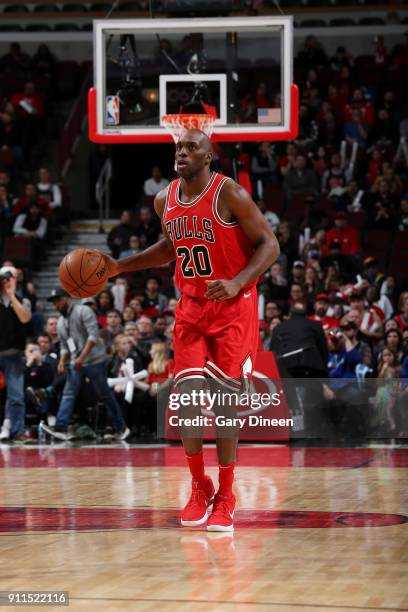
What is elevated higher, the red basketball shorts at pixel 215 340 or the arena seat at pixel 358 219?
the arena seat at pixel 358 219

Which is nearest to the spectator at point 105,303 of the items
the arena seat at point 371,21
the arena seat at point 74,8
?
the arena seat at point 371,21

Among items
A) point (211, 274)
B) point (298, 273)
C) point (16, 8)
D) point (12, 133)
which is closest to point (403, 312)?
point (298, 273)

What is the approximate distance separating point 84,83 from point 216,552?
54.6ft

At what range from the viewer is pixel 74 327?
A: 40.4 feet

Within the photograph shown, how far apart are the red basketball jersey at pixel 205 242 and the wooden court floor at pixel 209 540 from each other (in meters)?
1.33

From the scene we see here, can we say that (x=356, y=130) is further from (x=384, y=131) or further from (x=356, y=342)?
(x=356, y=342)

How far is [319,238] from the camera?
15.3m

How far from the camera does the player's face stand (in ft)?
19.9

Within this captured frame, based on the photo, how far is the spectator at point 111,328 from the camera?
13266 mm

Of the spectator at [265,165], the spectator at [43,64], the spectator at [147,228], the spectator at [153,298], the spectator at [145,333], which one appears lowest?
the spectator at [145,333]

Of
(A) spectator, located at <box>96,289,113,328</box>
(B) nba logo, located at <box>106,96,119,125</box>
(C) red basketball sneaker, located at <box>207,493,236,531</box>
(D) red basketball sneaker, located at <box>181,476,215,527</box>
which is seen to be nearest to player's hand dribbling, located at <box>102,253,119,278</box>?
(D) red basketball sneaker, located at <box>181,476,215,527</box>

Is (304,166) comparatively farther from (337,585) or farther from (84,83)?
(337,585)

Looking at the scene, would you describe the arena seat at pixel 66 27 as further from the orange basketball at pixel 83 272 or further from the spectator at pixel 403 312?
the orange basketball at pixel 83 272

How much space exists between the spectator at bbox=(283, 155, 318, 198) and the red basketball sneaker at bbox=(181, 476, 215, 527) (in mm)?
11353
